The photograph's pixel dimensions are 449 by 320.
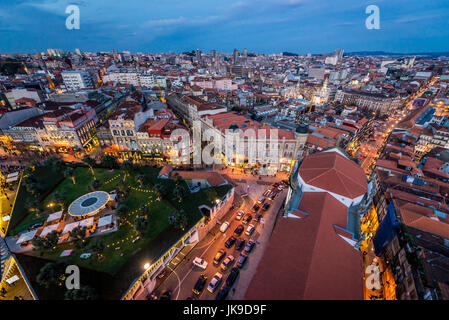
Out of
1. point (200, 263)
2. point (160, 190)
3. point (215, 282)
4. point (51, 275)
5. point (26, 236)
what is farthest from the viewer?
point (160, 190)

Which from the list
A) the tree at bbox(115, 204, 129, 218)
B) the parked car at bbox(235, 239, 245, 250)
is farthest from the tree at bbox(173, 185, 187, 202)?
the parked car at bbox(235, 239, 245, 250)

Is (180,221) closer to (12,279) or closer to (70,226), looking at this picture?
(70,226)

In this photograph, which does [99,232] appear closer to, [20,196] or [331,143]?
[20,196]

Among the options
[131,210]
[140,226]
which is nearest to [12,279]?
[131,210]

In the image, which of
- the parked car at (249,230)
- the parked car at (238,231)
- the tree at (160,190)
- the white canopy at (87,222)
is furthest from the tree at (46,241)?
the parked car at (249,230)
